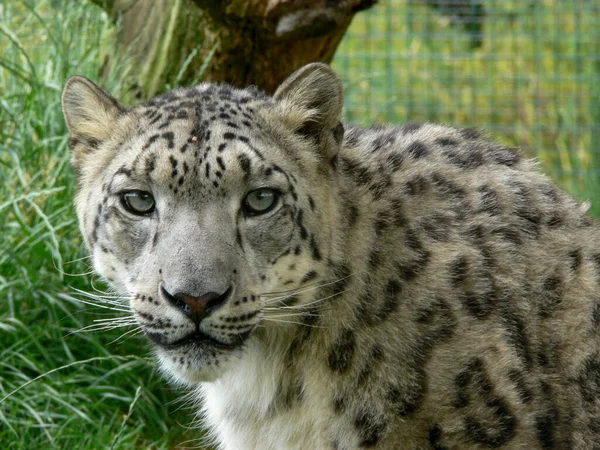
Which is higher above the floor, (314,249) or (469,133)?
(469,133)

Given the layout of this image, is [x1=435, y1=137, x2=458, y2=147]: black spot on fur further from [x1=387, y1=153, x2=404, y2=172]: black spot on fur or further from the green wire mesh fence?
the green wire mesh fence

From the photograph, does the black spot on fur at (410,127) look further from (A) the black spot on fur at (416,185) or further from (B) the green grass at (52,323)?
(B) the green grass at (52,323)

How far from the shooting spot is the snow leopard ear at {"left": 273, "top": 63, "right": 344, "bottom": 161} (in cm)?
515

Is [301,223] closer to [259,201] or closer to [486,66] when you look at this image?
[259,201]

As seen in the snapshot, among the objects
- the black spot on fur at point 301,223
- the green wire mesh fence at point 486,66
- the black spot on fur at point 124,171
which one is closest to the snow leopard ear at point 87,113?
the black spot on fur at point 124,171

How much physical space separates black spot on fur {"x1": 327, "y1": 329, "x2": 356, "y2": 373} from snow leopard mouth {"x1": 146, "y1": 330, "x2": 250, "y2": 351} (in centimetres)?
51

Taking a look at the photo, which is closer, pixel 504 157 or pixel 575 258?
pixel 575 258

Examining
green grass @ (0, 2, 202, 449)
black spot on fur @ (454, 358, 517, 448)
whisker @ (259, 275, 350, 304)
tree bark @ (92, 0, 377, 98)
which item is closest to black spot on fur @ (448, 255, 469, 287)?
black spot on fur @ (454, 358, 517, 448)

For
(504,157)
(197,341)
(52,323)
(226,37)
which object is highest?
(226,37)

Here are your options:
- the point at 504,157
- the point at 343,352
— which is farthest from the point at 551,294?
the point at 343,352

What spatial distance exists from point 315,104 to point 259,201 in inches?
24.9

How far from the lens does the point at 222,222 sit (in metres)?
4.78

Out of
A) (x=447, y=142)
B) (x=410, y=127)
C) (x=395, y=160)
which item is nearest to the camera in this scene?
(x=395, y=160)

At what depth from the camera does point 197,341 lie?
15.7 ft
